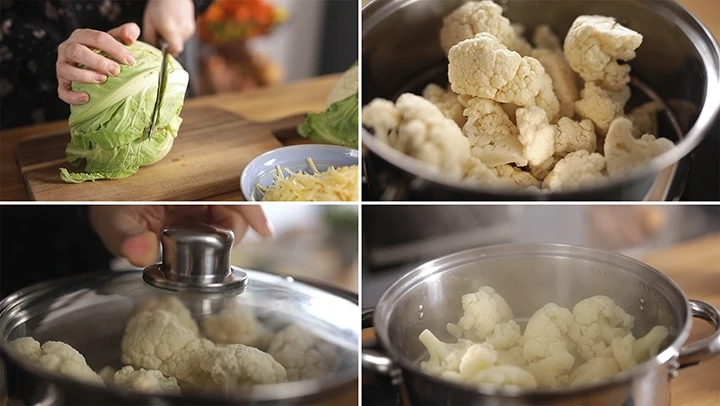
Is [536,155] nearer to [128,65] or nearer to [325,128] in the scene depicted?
[325,128]

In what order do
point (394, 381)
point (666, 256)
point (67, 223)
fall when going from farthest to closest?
1. point (666, 256)
2. point (67, 223)
3. point (394, 381)

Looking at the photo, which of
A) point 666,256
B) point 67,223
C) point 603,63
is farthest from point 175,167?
point 666,256

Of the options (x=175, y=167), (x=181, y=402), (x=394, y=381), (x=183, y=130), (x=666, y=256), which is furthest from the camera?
(x=666, y=256)

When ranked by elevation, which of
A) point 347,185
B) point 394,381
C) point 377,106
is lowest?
point 394,381

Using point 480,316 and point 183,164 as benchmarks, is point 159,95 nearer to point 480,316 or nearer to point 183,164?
point 183,164

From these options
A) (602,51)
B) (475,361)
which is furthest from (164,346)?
(602,51)

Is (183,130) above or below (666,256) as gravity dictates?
above

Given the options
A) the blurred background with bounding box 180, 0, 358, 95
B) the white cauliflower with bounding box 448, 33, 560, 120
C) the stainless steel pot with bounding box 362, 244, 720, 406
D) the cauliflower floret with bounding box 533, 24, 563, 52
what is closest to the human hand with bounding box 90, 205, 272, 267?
the stainless steel pot with bounding box 362, 244, 720, 406

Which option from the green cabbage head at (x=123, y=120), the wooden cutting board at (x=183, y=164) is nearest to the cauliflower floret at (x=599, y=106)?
the wooden cutting board at (x=183, y=164)
